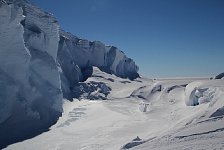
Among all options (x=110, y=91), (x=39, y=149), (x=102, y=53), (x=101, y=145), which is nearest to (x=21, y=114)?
(x=39, y=149)

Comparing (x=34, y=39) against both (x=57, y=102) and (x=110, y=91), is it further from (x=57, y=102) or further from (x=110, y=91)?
(x=110, y=91)

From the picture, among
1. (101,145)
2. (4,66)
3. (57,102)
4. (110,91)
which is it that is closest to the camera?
(101,145)

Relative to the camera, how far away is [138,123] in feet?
56.9

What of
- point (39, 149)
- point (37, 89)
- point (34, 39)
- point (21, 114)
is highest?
point (34, 39)

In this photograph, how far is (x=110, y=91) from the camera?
97.6 feet

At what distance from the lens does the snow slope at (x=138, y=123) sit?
8.51 metres

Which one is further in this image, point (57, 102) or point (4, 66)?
point (57, 102)

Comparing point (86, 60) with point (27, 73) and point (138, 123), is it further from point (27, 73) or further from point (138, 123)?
point (138, 123)

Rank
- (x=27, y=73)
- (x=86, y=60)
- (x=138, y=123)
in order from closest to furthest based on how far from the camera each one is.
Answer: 1. (x=138, y=123)
2. (x=27, y=73)
3. (x=86, y=60)

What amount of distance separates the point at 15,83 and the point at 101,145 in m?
6.28

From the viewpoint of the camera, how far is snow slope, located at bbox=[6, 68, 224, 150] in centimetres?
851

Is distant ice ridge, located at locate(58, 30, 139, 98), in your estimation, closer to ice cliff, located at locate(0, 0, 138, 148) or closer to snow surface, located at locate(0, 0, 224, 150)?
snow surface, located at locate(0, 0, 224, 150)

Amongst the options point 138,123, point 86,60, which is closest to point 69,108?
point 138,123

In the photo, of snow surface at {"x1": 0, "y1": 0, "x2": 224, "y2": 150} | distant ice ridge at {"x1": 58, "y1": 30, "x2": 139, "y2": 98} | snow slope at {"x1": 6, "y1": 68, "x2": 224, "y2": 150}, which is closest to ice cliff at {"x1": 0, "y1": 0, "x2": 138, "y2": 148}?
snow surface at {"x1": 0, "y1": 0, "x2": 224, "y2": 150}
